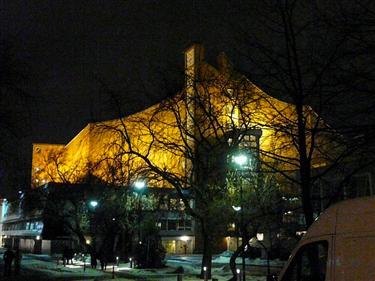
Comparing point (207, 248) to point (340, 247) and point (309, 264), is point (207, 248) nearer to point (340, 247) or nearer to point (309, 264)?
point (309, 264)

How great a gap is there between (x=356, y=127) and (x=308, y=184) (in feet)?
11.2

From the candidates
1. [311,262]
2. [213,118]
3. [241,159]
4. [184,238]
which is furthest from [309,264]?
[184,238]

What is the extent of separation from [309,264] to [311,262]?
55mm

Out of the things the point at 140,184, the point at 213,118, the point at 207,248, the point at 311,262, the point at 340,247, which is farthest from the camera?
the point at 140,184

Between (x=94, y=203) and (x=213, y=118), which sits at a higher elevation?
(x=213, y=118)

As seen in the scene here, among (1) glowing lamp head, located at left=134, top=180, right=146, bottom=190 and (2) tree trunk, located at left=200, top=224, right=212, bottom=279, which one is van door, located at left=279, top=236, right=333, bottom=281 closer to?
(2) tree trunk, located at left=200, top=224, right=212, bottom=279

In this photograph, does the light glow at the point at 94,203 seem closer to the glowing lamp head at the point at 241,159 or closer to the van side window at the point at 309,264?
the glowing lamp head at the point at 241,159

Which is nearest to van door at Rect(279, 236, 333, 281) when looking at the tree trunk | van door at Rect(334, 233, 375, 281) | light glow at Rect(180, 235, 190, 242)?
van door at Rect(334, 233, 375, 281)

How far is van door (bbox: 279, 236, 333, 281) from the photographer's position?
6821 millimetres

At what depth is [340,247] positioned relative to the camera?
21.5ft

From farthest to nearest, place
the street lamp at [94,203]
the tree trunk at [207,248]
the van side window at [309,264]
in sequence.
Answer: the street lamp at [94,203] → the tree trunk at [207,248] → the van side window at [309,264]

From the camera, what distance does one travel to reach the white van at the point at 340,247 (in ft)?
20.3

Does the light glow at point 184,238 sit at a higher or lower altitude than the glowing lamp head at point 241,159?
lower

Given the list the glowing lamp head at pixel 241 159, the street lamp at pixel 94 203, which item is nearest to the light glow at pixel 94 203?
the street lamp at pixel 94 203
